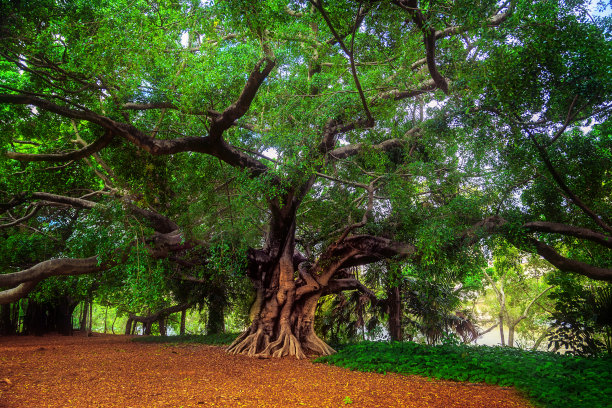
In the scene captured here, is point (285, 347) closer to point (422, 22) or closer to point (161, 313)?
point (422, 22)

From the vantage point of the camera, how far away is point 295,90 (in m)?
8.30

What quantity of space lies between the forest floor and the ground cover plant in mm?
321

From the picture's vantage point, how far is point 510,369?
232 inches

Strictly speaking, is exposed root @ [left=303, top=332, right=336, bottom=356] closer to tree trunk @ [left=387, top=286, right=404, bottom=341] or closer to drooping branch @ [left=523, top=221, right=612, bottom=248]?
tree trunk @ [left=387, top=286, right=404, bottom=341]

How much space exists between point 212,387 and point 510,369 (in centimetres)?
476

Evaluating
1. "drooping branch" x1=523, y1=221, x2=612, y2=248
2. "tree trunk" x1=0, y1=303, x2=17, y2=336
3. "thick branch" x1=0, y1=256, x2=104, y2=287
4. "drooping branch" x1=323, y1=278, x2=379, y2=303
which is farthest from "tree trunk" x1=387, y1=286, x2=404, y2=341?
"tree trunk" x1=0, y1=303, x2=17, y2=336

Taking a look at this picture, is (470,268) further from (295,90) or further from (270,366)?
(295,90)

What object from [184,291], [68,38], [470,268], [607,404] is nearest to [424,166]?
[470,268]

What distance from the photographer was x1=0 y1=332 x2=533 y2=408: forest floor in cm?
425

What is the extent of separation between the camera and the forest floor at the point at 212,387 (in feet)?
14.0

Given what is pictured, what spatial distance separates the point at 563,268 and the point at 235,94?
8119 millimetres

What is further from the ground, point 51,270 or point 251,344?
point 51,270

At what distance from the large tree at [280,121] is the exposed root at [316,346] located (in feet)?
0.18

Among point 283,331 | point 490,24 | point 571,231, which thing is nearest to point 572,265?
point 571,231
